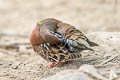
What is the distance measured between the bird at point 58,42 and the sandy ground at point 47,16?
0.19 m

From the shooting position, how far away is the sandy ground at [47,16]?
424cm

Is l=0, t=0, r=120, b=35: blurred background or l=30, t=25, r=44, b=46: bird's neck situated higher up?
l=30, t=25, r=44, b=46: bird's neck

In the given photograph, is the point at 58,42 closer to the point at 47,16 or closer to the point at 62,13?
the point at 47,16

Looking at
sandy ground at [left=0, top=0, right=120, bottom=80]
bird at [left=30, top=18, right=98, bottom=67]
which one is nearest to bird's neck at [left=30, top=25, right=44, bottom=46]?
bird at [left=30, top=18, right=98, bottom=67]

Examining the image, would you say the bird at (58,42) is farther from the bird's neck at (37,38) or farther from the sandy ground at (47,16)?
the sandy ground at (47,16)

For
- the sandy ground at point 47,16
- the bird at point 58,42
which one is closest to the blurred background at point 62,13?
the sandy ground at point 47,16

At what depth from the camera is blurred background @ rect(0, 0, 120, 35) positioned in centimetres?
857

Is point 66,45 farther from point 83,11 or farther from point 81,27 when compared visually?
point 83,11

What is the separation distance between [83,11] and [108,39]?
4.42 metres

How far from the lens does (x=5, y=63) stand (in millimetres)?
4777

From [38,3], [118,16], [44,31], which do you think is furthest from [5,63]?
[38,3]

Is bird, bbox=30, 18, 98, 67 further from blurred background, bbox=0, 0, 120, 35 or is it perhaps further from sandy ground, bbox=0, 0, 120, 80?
blurred background, bbox=0, 0, 120, 35

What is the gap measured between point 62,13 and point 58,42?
5474mm

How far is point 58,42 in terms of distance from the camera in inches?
155
